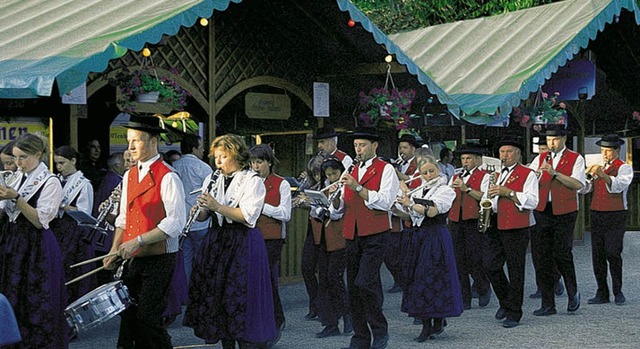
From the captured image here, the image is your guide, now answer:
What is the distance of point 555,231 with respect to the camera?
10.4m

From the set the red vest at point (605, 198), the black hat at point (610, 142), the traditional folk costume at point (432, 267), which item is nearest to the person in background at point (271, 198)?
the traditional folk costume at point (432, 267)

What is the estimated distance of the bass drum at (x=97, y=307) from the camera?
6.17m

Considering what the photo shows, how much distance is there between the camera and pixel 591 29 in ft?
43.2

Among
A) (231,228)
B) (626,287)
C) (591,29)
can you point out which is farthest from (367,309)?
(591,29)

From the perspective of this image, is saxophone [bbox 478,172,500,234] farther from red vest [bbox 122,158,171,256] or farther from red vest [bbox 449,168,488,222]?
red vest [bbox 122,158,171,256]

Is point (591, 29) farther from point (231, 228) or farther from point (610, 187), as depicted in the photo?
point (231, 228)

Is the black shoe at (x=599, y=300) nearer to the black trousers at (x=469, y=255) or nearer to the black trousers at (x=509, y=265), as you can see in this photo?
the black trousers at (x=469, y=255)

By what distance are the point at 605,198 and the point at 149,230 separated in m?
6.36

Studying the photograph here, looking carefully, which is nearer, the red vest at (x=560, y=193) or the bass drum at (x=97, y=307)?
the bass drum at (x=97, y=307)

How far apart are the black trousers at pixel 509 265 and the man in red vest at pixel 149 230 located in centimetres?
392

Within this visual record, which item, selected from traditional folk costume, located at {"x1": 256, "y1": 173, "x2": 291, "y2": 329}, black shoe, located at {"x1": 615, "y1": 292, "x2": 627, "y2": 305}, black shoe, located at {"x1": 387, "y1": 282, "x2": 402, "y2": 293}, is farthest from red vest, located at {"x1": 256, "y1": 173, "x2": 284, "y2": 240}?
black shoe, located at {"x1": 615, "y1": 292, "x2": 627, "y2": 305}

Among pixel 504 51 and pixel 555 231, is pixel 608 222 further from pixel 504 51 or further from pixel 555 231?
pixel 504 51

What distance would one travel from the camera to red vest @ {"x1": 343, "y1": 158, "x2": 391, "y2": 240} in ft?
26.4

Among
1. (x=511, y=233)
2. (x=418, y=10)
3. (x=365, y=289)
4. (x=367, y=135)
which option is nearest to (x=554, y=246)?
(x=511, y=233)
